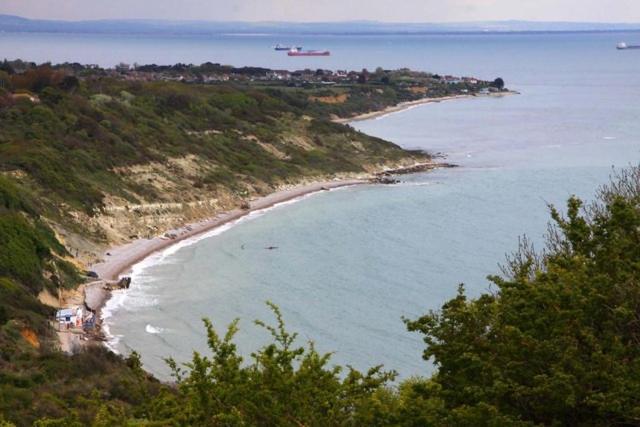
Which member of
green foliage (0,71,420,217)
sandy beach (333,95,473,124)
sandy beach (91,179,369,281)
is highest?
green foliage (0,71,420,217)

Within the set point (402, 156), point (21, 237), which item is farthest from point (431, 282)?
point (402, 156)

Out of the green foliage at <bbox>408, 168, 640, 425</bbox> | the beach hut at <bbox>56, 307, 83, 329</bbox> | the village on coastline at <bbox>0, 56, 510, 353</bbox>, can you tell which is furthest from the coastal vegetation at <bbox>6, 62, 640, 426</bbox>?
the village on coastline at <bbox>0, 56, 510, 353</bbox>

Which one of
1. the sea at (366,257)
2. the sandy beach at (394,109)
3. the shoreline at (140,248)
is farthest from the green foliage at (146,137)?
the sandy beach at (394,109)

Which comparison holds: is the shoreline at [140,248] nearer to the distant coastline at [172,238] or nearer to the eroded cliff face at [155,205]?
the distant coastline at [172,238]

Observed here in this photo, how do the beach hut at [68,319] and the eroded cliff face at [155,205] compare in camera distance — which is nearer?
the beach hut at [68,319]

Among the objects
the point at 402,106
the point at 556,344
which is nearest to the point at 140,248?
the point at 556,344

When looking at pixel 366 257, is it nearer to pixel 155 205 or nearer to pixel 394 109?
pixel 155 205

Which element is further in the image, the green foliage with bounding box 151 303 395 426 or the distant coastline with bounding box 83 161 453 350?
the distant coastline with bounding box 83 161 453 350

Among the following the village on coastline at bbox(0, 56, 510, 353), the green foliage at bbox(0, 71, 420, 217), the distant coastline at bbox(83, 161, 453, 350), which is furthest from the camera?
the green foliage at bbox(0, 71, 420, 217)

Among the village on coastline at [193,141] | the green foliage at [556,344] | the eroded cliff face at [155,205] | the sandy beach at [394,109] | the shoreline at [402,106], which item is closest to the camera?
the green foliage at [556,344]

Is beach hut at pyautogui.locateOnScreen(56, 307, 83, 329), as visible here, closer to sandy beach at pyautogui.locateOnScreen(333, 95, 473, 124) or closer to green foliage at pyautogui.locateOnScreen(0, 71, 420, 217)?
green foliage at pyautogui.locateOnScreen(0, 71, 420, 217)
